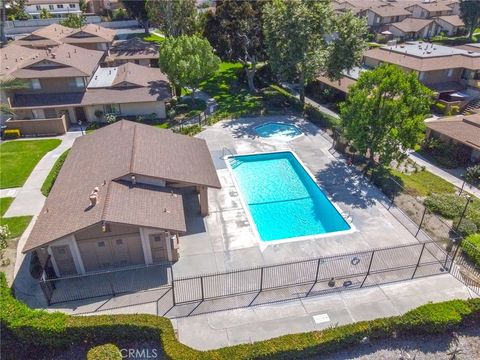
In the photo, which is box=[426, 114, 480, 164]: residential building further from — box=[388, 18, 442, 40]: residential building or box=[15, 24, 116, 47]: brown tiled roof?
box=[388, 18, 442, 40]: residential building

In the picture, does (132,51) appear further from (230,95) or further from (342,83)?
(342,83)

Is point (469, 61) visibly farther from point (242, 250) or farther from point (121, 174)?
point (121, 174)

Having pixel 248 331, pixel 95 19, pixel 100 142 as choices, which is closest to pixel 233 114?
pixel 100 142

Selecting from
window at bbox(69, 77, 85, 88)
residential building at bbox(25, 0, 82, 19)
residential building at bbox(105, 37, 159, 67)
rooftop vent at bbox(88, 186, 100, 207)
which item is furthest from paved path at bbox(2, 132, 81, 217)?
residential building at bbox(25, 0, 82, 19)

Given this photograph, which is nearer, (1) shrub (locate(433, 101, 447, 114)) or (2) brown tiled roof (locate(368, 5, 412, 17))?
(1) shrub (locate(433, 101, 447, 114))

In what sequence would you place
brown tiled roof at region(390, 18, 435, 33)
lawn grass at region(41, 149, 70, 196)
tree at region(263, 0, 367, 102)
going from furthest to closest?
1. brown tiled roof at region(390, 18, 435, 33)
2. tree at region(263, 0, 367, 102)
3. lawn grass at region(41, 149, 70, 196)

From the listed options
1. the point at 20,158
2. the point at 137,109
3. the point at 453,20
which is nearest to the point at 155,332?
the point at 20,158

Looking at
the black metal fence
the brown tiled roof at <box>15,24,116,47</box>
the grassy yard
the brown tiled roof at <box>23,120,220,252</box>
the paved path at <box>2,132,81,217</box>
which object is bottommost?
the black metal fence

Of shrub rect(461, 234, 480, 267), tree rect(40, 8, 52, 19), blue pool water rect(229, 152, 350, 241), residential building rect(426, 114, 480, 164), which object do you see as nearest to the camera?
shrub rect(461, 234, 480, 267)
